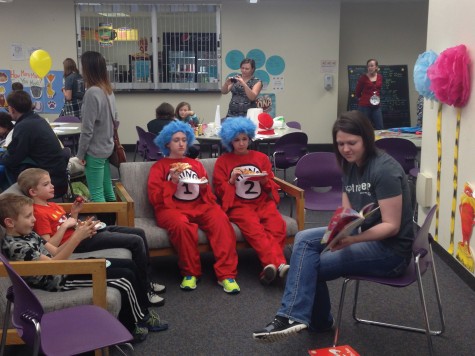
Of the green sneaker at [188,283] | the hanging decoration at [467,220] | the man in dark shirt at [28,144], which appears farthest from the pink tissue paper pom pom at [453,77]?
the man in dark shirt at [28,144]

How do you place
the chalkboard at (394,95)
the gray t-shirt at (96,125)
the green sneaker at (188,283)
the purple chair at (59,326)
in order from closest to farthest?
the purple chair at (59,326) → the green sneaker at (188,283) → the gray t-shirt at (96,125) → the chalkboard at (394,95)

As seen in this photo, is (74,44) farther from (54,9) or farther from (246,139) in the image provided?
(246,139)

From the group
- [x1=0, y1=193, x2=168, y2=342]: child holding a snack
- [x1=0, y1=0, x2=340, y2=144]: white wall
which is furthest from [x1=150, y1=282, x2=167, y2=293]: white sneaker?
[x1=0, y1=0, x2=340, y2=144]: white wall

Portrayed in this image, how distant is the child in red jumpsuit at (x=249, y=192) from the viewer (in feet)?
12.5

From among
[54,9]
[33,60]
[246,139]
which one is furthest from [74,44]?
[246,139]

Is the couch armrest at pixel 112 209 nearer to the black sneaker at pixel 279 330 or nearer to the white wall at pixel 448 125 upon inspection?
the black sneaker at pixel 279 330

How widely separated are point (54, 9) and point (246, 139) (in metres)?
6.32

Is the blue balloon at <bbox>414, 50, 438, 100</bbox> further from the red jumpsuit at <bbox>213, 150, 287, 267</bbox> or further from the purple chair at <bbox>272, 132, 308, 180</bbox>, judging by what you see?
the purple chair at <bbox>272, 132, 308, 180</bbox>

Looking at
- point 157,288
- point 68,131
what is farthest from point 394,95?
point 157,288

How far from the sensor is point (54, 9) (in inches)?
355

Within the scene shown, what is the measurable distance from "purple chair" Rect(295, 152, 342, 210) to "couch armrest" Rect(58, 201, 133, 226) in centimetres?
156

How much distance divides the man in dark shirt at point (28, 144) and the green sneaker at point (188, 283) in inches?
60.9

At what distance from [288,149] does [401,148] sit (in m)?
1.35

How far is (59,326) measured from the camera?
2207mm
